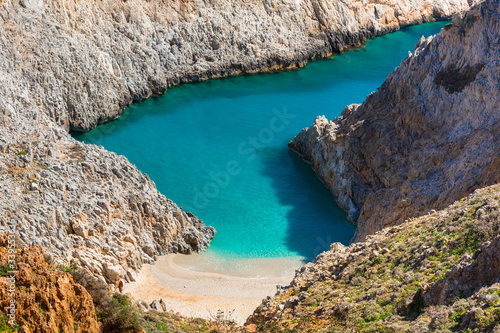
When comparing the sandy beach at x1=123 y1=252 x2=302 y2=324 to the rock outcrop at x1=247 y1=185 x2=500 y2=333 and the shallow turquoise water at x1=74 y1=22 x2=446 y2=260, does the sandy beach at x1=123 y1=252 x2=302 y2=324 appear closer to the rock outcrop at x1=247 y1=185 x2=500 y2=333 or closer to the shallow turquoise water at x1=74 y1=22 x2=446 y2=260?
the shallow turquoise water at x1=74 y1=22 x2=446 y2=260

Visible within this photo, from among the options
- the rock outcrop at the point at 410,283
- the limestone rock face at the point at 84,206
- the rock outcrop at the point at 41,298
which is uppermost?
the limestone rock face at the point at 84,206

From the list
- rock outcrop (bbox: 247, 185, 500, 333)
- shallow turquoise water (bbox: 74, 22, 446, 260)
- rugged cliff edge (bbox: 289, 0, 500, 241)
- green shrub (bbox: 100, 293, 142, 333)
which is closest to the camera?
rock outcrop (bbox: 247, 185, 500, 333)

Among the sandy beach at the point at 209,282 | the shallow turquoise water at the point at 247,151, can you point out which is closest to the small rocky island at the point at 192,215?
the sandy beach at the point at 209,282

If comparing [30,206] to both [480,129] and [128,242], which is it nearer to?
[128,242]

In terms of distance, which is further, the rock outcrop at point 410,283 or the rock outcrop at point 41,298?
the rock outcrop at point 410,283

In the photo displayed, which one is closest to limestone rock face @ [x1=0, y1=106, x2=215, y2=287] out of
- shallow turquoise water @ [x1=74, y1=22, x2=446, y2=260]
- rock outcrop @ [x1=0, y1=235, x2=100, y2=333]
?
shallow turquoise water @ [x1=74, y1=22, x2=446, y2=260]

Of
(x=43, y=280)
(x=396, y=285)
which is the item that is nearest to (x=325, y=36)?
(x=396, y=285)

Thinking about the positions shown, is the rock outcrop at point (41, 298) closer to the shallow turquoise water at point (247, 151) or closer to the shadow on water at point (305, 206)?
the shallow turquoise water at point (247, 151)
